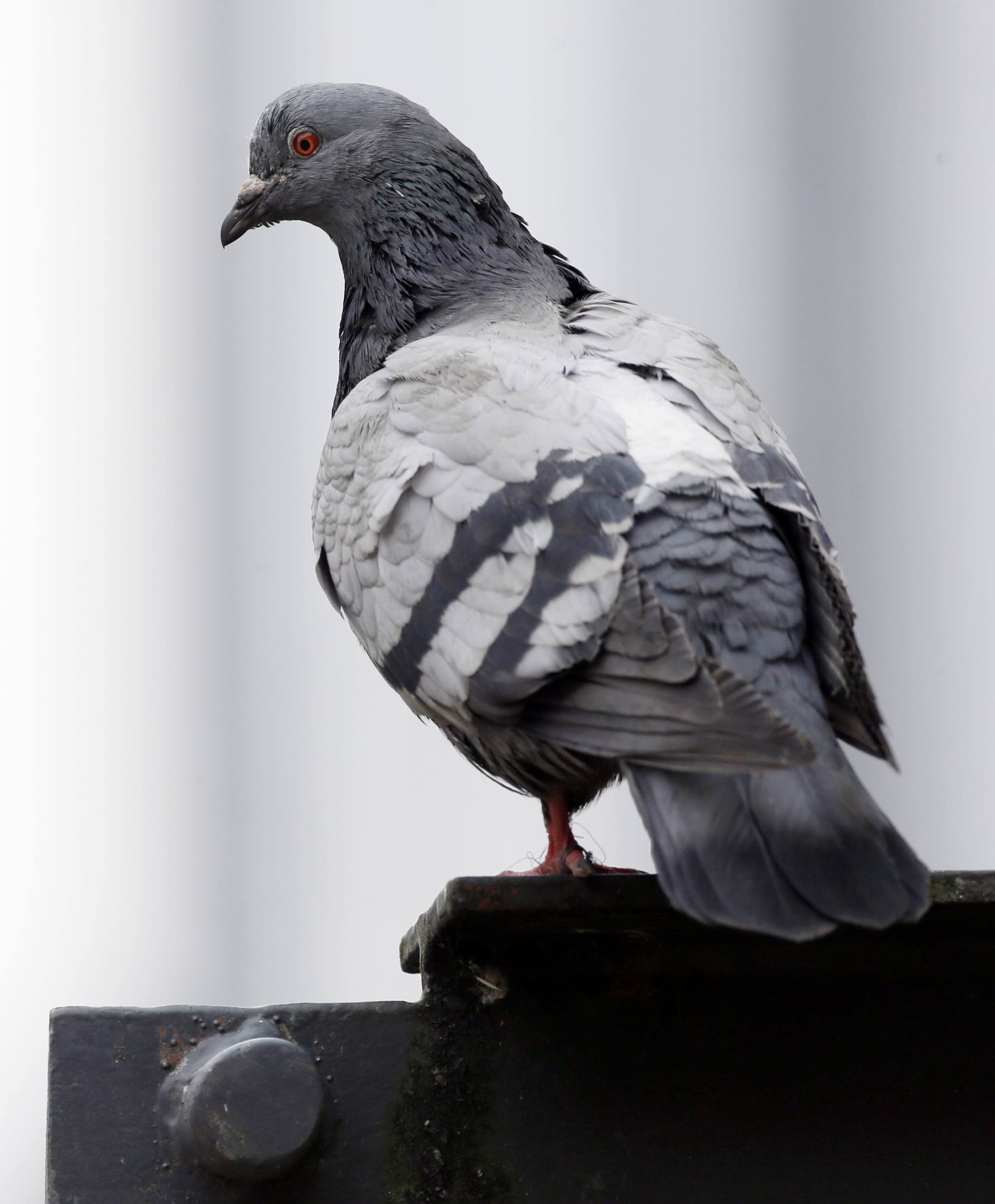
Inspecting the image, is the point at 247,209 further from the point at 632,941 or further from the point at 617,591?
the point at 632,941

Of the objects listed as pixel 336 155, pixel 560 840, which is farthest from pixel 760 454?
pixel 336 155

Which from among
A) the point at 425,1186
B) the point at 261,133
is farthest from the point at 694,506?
the point at 261,133

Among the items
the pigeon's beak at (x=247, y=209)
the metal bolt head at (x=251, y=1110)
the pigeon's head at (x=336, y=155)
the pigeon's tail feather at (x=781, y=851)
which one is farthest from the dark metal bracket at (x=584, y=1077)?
the pigeon's beak at (x=247, y=209)

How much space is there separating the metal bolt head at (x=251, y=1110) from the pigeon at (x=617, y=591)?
0.54 metres

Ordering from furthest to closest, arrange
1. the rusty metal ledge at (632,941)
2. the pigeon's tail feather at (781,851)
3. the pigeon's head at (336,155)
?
1. the pigeon's head at (336,155)
2. the rusty metal ledge at (632,941)
3. the pigeon's tail feather at (781,851)

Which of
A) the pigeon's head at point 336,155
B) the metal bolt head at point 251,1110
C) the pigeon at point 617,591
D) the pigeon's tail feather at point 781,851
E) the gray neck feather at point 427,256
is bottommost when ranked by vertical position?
the metal bolt head at point 251,1110

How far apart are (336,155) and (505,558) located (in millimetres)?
1780

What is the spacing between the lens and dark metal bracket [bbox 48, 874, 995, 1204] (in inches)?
96.4

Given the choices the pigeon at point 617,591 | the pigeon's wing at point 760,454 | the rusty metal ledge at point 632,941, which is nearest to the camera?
the pigeon at point 617,591

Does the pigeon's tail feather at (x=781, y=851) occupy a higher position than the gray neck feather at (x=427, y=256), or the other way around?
the gray neck feather at (x=427, y=256)

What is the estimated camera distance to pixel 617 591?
8.29 ft

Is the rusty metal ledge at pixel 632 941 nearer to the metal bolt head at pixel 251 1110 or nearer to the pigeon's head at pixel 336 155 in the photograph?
the metal bolt head at pixel 251 1110

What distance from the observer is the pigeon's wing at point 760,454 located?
2.72 meters

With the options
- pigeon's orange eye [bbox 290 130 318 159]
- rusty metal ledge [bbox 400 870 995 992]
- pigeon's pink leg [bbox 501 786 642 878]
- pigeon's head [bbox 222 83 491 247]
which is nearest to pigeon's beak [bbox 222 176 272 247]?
pigeon's head [bbox 222 83 491 247]
